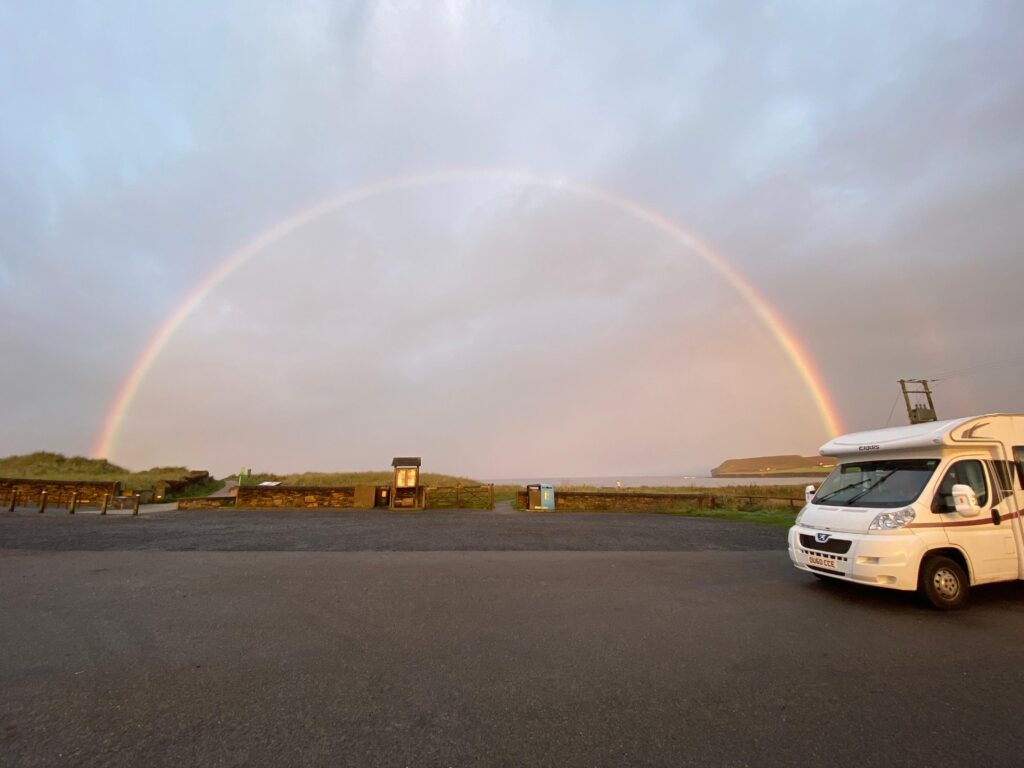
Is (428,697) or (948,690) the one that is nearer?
(428,697)

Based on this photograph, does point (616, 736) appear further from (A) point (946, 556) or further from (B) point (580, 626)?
(A) point (946, 556)

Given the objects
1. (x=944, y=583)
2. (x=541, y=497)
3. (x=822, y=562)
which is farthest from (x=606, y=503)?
(x=944, y=583)

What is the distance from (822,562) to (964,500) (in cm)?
187

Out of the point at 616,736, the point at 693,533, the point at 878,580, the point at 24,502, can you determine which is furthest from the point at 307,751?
the point at 24,502

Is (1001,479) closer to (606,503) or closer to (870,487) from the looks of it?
(870,487)

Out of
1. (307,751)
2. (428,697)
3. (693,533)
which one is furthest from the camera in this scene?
(693,533)

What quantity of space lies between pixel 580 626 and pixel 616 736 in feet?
7.88

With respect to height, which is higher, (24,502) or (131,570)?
(24,502)

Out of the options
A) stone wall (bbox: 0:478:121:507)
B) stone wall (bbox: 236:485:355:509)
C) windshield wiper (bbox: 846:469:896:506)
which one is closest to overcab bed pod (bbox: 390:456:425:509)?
stone wall (bbox: 236:485:355:509)

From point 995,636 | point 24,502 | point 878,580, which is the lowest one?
point 995,636

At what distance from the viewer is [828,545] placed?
22.3 feet

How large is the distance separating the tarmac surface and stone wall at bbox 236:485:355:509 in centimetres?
1497

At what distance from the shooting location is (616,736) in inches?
122

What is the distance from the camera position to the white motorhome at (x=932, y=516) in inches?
246
